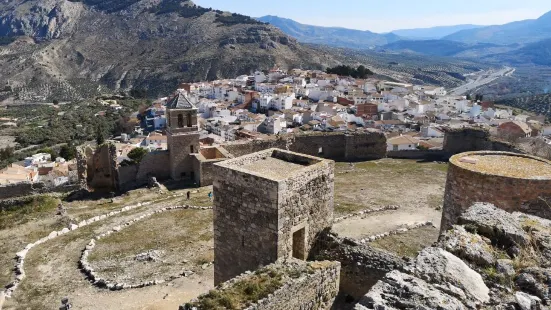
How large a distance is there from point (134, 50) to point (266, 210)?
516ft

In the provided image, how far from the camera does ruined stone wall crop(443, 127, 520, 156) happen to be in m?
29.4

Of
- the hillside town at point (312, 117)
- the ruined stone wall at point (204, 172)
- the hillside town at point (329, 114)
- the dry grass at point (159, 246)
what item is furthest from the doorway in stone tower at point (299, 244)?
the hillside town at point (329, 114)

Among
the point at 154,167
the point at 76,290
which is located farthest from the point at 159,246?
the point at 154,167

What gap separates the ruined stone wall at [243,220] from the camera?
870 centimetres

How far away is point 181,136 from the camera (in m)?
26.9

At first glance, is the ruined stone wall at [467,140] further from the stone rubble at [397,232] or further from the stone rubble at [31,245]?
the stone rubble at [31,245]

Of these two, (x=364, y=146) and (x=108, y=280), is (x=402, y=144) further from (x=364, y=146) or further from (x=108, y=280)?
(x=108, y=280)

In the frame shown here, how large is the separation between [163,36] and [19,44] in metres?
52.7

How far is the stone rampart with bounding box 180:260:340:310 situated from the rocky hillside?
11217cm

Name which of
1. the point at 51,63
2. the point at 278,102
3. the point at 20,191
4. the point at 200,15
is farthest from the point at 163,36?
the point at 20,191

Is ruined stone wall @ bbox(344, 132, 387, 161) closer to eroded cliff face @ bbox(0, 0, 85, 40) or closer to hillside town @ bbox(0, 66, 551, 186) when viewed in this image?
hillside town @ bbox(0, 66, 551, 186)

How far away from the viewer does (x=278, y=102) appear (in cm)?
6512

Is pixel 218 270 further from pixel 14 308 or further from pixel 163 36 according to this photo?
→ pixel 163 36

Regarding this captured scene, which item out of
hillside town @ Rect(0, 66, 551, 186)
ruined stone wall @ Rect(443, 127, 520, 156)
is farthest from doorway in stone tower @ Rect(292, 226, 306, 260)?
ruined stone wall @ Rect(443, 127, 520, 156)
